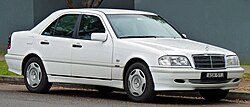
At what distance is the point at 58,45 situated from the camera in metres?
12.4

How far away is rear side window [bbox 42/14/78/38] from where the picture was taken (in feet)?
40.9

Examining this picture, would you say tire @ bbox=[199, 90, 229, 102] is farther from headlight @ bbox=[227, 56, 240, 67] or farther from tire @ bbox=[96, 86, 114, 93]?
tire @ bbox=[96, 86, 114, 93]

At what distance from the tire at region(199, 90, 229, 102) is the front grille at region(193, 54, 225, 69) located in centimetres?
68

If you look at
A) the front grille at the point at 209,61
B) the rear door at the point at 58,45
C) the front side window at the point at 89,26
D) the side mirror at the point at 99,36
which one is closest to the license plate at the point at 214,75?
the front grille at the point at 209,61

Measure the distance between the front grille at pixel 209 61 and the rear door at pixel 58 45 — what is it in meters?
2.49

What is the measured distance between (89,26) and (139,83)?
1.72 metres

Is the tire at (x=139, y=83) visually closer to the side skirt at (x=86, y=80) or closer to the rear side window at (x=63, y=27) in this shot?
the side skirt at (x=86, y=80)

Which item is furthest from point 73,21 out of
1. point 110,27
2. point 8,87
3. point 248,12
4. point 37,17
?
point 37,17

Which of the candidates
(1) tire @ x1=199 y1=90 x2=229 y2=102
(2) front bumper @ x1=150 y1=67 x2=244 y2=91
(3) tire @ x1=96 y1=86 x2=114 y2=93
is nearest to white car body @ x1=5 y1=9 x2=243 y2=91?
(2) front bumper @ x1=150 y1=67 x2=244 y2=91

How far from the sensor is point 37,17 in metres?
23.8

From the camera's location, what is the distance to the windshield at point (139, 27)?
11.8m

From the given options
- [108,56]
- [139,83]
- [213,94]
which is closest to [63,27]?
[108,56]

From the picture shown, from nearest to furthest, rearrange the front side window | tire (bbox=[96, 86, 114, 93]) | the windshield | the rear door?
1. the windshield
2. the front side window
3. the rear door
4. tire (bbox=[96, 86, 114, 93])

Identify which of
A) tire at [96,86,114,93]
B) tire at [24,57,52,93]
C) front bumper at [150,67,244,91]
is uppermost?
front bumper at [150,67,244,91]
